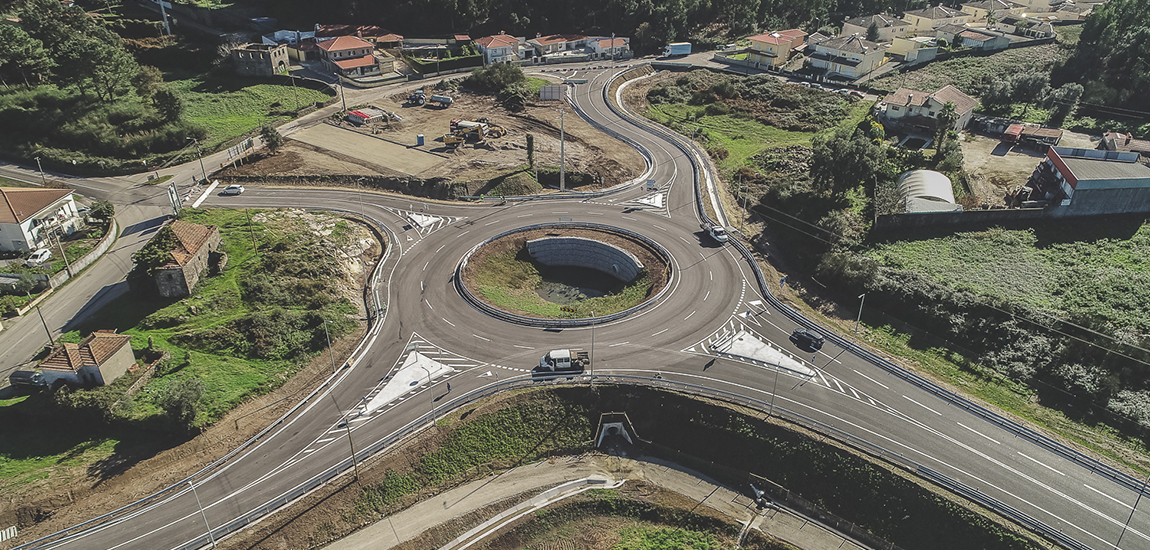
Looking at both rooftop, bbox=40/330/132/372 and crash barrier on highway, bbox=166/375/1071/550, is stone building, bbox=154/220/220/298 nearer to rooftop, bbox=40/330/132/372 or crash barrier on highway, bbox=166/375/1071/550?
rooftop, bbox=40/330/132/372

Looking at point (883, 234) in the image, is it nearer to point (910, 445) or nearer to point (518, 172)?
point (910, 445)

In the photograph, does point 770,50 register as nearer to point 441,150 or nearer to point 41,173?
point 441,150

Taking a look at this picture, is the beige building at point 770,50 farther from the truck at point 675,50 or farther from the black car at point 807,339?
the black car at point 807,339

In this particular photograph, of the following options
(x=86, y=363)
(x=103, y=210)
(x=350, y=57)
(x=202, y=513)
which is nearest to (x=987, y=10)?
(x=350, y=57)

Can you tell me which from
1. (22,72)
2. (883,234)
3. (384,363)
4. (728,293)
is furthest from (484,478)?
(22,72)

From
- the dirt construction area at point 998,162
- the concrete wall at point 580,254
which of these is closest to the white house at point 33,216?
the concrete wall at point 580,254
